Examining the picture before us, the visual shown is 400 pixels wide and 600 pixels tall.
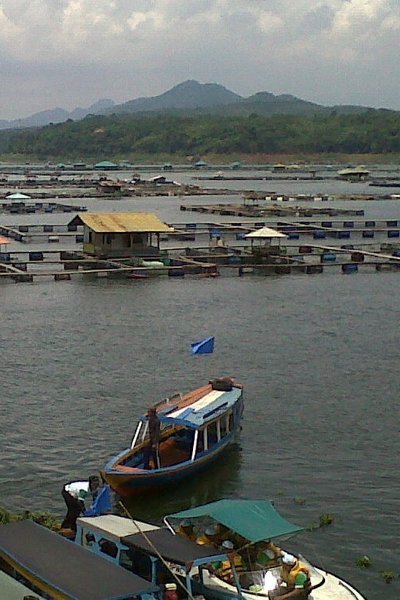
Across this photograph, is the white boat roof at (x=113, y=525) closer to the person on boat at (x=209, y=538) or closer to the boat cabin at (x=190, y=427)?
the person on boat at (x=209, y=538)

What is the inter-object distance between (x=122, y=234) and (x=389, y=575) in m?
30.5

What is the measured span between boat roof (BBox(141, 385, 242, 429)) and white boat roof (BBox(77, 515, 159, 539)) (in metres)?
4.60

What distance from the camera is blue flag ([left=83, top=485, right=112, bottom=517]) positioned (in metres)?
13.9

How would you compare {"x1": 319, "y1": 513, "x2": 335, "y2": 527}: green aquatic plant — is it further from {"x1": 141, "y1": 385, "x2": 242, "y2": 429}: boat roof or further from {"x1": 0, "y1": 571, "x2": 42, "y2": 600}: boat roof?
{"x1": 0, "y1": 571, "x2": 42, "y2": 600}: boat roof

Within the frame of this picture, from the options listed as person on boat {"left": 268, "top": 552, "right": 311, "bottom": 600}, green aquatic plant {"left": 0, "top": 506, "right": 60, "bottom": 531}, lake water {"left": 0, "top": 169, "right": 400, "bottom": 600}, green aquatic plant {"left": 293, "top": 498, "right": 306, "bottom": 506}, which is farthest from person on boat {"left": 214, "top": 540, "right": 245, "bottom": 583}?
green aquatic plant {"left": 293, "top": 498, "right": 306, "bottom": 506}

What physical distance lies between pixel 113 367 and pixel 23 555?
14477mm

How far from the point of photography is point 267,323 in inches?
1257

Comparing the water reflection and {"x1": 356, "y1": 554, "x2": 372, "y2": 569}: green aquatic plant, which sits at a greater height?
the water reflection

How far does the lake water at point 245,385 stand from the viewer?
16.5m

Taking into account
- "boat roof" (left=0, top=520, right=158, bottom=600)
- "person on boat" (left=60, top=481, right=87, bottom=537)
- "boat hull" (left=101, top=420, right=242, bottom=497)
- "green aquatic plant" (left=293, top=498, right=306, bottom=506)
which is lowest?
"green aquatic plant" (left=293, top=498, right=306, bottom=506)

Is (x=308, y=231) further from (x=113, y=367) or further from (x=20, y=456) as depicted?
(x=20, y=456)

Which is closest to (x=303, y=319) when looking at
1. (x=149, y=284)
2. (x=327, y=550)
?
(x=149, y=284)

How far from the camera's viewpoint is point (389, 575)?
13.8m

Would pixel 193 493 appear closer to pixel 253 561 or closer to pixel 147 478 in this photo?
pixel 147 478
